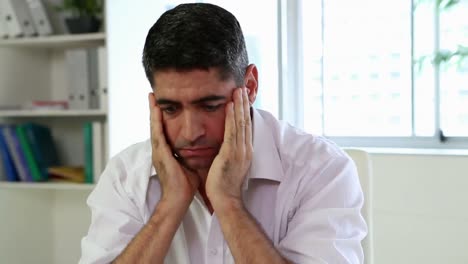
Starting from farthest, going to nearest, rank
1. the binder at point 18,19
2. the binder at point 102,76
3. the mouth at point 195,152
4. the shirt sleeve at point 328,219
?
the binder at point 18,19 < the binder at point 102,76 < the mouth at point 195,152 < the shirt sleeve at point 328,219

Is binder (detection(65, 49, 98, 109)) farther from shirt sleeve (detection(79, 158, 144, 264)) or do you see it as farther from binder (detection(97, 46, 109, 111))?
shirt sleeve (detection(79, 158, 144, 264))

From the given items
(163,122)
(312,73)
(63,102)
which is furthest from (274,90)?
(163,122)

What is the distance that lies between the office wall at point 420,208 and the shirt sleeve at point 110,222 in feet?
3.55

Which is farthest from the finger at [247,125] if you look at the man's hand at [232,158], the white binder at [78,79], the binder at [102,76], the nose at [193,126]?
the white binder at [78,79]

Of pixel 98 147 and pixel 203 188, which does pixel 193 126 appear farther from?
pixel 98 147

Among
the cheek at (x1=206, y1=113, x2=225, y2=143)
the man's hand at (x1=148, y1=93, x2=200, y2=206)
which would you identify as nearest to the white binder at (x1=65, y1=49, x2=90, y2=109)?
the man's hand at (x1=148, y1=93, x2=200, y2=206)

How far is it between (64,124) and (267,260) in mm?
1745

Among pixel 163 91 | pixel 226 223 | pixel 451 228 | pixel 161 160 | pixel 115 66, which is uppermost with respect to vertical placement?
pixel 115 66

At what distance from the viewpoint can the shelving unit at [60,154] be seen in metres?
2.49

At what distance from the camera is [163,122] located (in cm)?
138

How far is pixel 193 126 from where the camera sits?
1256 mm

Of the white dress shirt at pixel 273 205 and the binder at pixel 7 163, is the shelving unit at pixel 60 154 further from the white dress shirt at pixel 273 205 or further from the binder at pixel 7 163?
the white dress shirt at pixel 273 205

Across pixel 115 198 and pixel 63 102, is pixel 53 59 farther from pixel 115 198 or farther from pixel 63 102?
pixel 115 198

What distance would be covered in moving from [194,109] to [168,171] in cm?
19
